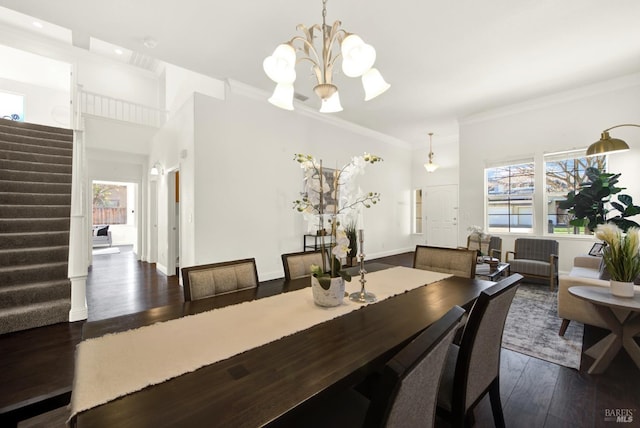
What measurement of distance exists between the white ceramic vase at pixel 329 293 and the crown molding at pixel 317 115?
3.92 metres

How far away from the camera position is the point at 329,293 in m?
1.43

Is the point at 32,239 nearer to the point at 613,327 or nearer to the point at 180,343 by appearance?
the point at 180,343

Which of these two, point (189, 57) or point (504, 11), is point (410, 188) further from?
point (189, 57)

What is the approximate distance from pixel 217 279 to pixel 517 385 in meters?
2.23

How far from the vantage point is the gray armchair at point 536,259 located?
4184 millimetres

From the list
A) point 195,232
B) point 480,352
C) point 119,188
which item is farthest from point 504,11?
point 119,188

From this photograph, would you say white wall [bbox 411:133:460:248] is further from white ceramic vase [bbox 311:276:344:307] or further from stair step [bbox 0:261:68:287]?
stair step [bbox 0:261:68:287]

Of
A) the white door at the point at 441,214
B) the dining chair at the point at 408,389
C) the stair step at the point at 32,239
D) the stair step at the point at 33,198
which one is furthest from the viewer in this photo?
the white door at the point at 441,214

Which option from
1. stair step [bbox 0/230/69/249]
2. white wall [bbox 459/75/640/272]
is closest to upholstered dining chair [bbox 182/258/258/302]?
stair step [bbox 0/230/69/249]

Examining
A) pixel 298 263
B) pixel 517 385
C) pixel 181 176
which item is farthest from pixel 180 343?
pixel 181 176

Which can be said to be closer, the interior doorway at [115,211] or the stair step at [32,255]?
the stair step at [32,255]

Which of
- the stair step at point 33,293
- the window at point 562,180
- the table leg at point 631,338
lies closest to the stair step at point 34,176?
the stair step at point 33,293

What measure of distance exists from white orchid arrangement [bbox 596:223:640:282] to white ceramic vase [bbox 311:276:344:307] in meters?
2.31

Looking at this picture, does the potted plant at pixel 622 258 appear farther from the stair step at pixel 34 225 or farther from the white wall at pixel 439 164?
the stair step at pixel 34 225
